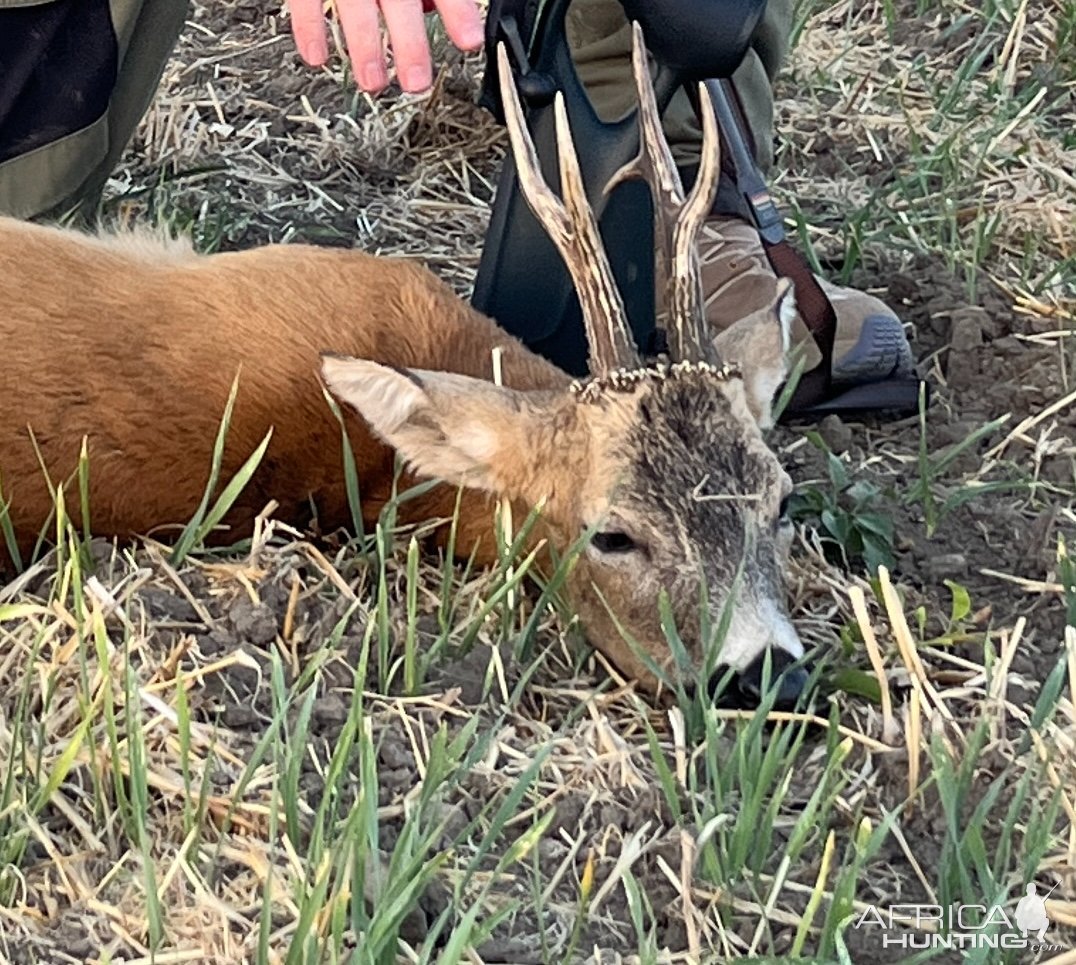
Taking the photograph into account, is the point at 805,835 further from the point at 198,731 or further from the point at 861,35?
the point at 861,35

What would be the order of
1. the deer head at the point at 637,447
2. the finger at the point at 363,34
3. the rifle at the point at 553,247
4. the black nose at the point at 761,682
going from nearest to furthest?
the black nose at the point at 761,682 → the deer head at the point at 637,447 → the finger at the point at 363,34 → the rifle at the point at 553,247

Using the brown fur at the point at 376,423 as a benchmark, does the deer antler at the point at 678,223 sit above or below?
above

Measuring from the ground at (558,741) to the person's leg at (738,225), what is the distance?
0.18 meters

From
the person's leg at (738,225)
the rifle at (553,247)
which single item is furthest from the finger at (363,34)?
the person's leg at (738,225)

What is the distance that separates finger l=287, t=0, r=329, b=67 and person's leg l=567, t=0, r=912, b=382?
1.06 meters

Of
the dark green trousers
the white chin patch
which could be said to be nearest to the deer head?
the white chin patch

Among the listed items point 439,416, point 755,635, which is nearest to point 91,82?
point 439,416

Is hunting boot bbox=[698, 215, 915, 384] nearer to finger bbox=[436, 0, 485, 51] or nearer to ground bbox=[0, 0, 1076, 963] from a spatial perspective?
ground bbox=[0, 0, 1076, 963]

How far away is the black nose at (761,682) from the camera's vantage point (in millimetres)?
2873

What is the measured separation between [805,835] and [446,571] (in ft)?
2.90

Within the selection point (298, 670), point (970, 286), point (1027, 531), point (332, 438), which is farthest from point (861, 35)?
point (298, 670)

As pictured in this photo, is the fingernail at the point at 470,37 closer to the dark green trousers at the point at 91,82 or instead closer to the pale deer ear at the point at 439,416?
the pale deer ear at the point at 439,416

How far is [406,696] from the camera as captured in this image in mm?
2895

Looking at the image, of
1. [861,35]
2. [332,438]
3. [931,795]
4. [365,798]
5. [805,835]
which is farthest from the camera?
[861,35]
